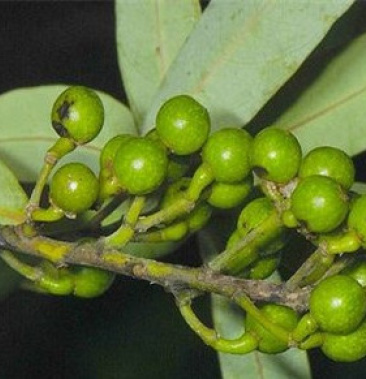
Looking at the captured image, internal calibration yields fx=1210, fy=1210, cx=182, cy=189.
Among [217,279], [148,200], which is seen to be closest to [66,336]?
[148,200]

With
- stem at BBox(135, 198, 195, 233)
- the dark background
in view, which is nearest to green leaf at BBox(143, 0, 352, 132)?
stem at BBox(135, 198, 195, 233)

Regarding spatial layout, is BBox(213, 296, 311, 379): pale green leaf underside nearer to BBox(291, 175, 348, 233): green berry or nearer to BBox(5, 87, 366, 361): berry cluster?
BBox(5, 87, 366, 361): berry cluster

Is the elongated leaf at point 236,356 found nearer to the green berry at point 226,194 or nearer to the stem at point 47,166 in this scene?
the green berry at point 226,194

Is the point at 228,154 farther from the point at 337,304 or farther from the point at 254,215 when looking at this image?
the point at 337,304

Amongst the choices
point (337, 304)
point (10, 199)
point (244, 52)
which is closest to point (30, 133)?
point (10, 199)

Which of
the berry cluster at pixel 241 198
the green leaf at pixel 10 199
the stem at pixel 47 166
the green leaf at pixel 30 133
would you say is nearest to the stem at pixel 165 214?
the berry cluster at pixel 241 198

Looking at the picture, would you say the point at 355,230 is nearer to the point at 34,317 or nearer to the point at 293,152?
the point at 293,152
